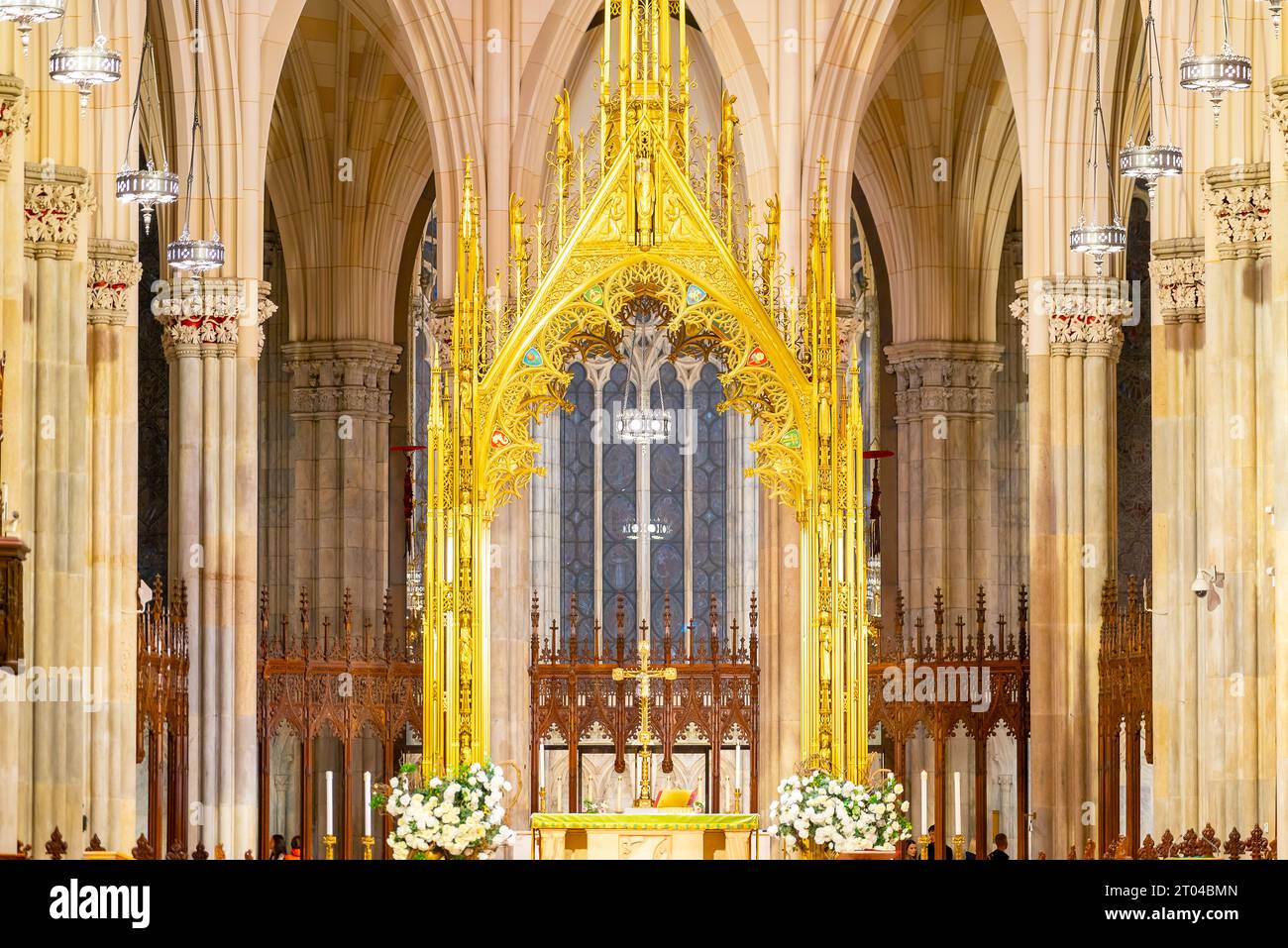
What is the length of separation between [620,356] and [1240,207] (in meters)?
5.00

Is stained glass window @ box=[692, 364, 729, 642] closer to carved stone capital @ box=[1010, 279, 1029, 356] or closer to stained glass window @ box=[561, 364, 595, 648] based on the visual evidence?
stained glass window @ box=[561, 364, 595, 648]

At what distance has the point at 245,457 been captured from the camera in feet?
71.3

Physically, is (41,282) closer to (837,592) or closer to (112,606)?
(112,606)

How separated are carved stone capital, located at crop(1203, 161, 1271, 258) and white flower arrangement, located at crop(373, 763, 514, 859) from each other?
22.1 ft

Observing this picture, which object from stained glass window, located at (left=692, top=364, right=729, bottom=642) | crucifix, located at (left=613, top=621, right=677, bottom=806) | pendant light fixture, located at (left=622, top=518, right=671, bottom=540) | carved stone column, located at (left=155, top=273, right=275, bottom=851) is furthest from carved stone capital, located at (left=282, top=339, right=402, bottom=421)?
crucifix, located at (left=613, top=621, right=677, bottom=806)

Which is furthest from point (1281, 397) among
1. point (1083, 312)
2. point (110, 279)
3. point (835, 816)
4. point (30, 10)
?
point (110, 279)

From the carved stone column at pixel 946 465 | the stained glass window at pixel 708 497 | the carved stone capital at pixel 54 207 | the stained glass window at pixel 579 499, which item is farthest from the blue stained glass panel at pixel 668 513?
the carved stone capital at pixel 54 207

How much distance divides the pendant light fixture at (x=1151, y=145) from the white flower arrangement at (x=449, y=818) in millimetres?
6344

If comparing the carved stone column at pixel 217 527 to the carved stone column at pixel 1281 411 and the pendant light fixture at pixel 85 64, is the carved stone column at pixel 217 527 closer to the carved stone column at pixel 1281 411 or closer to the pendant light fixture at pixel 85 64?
the pendant light fixture at pixel 85 64

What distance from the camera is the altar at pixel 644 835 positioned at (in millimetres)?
17969

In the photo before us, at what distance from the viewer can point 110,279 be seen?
64.2ft

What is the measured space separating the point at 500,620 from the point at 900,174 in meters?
8.99

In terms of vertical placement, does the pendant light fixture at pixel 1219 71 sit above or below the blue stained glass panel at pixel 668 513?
above
